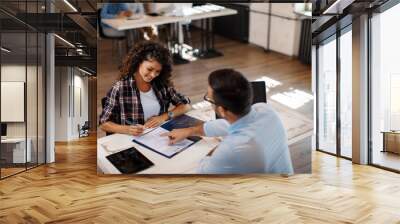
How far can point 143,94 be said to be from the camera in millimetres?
6301

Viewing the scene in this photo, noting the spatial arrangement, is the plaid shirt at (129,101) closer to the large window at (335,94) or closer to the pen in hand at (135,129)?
the pen in hand at (135,129)

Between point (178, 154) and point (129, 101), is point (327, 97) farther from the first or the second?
point (129, 101)

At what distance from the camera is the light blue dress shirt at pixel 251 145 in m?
6.14

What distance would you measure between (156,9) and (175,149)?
205 cm

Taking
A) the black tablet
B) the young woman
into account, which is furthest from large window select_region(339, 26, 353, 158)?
the black tablet

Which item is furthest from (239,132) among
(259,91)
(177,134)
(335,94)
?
(335,94)

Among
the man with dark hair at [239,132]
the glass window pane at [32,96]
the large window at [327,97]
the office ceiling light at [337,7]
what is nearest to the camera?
the man with dark hair at [239,132]

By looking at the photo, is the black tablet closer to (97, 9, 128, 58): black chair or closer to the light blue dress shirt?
the light blue dress shirt

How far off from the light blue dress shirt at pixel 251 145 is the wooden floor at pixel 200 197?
20 centimetres

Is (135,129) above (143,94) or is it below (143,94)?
below

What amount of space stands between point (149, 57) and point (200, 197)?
2264 millimetres

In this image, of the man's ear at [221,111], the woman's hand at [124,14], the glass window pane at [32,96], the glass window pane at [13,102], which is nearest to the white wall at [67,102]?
the glass window pane at [32,96]

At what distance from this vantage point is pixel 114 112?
6.32 meters

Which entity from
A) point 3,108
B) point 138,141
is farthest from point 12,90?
point 138,141
